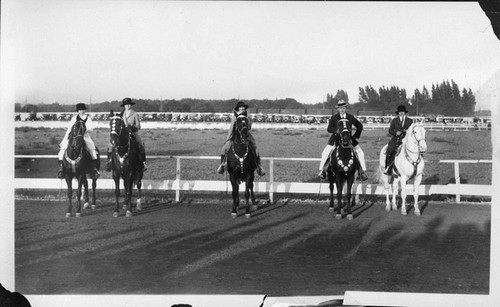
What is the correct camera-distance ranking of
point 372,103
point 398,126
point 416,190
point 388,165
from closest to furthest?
point 372,103, point 398,126, point 416,190, point 388,165

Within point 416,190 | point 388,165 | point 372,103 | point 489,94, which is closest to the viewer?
point 489,94

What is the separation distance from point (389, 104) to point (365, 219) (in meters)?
0.72

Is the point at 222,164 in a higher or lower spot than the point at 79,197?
higher

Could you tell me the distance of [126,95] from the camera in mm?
2945

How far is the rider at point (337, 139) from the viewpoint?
300 centimetres

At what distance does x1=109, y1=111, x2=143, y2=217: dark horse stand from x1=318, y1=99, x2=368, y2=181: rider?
111 centimetres

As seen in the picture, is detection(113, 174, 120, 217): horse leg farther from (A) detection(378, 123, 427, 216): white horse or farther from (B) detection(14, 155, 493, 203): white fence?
(A) detection(378, 123, 427, 216): white horse

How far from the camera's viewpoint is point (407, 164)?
10.5ft

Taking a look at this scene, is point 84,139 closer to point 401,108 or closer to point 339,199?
point 339,199

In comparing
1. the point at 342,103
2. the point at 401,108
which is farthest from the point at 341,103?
the point at 401,108

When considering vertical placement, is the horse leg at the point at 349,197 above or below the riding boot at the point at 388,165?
below

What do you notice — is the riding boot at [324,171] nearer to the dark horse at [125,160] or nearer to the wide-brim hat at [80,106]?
the dark horse at [125,160]

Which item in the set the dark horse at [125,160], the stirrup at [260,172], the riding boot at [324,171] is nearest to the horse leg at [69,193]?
the dark horse at [125,160]

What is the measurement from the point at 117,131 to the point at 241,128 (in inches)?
28.6
